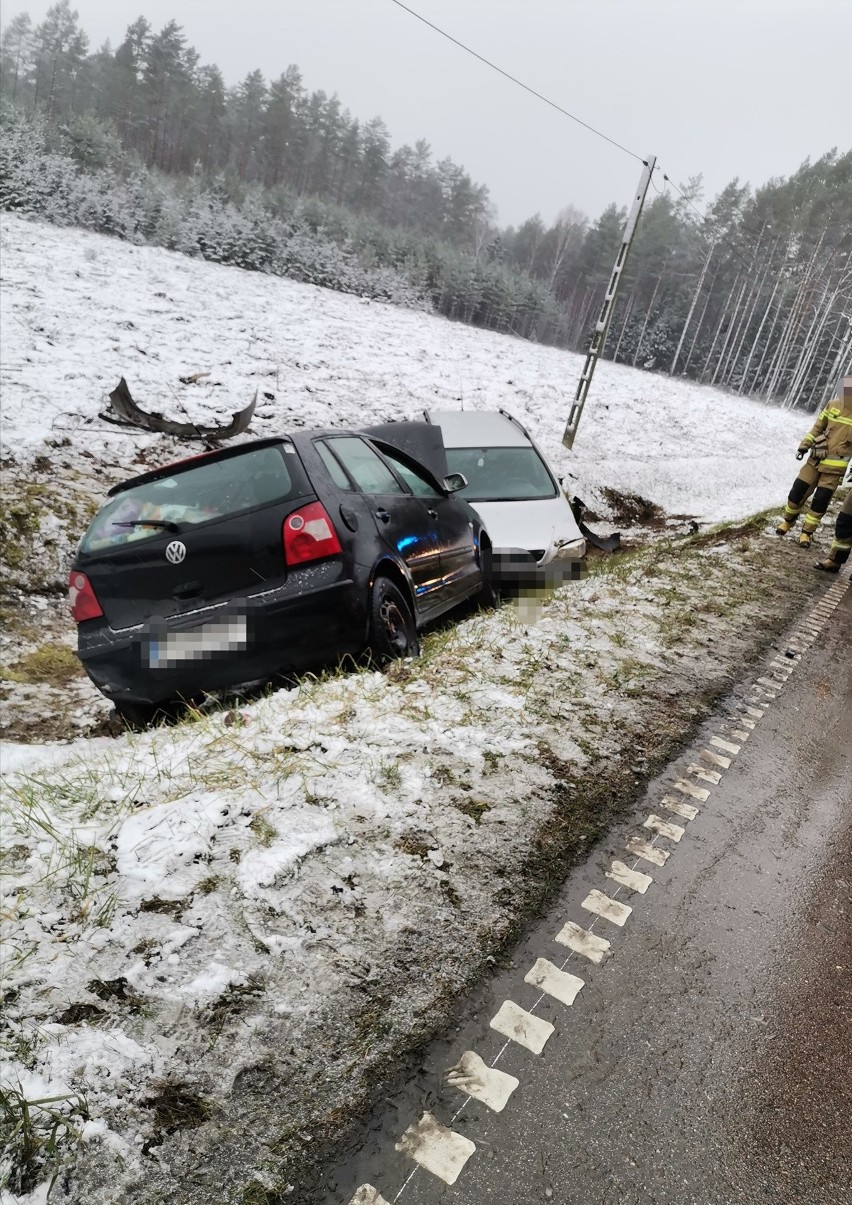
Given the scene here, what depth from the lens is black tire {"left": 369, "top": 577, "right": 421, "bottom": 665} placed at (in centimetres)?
384

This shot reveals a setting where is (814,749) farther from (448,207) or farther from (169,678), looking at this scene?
(448,207)

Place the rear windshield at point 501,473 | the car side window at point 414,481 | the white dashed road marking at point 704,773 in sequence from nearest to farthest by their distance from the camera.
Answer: the white dashed road marking at point 704,773
the car side window at point 414,481
the rear windshield at point 501,473

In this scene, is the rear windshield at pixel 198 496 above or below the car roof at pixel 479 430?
below

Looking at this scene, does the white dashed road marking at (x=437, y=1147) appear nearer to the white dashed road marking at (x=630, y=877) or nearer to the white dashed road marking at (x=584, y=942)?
the white dashed road marking at (x=584, y=942)

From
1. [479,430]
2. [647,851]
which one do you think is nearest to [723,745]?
[647,851]

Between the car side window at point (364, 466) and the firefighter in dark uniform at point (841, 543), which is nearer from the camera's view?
the car side window at point (364, 466)

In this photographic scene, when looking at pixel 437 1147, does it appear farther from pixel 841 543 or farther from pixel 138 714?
pixel 841 543

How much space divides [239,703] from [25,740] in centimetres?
174

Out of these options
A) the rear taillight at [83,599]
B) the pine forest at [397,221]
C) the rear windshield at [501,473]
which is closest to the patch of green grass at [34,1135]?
the rear taillight at [83,599]

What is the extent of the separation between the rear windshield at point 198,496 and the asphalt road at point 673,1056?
2503 millimetres

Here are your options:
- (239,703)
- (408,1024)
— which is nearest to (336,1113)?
(408,1024)

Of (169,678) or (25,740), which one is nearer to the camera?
(169,678)

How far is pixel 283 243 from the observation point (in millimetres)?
32375

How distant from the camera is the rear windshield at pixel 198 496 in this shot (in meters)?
3.60
